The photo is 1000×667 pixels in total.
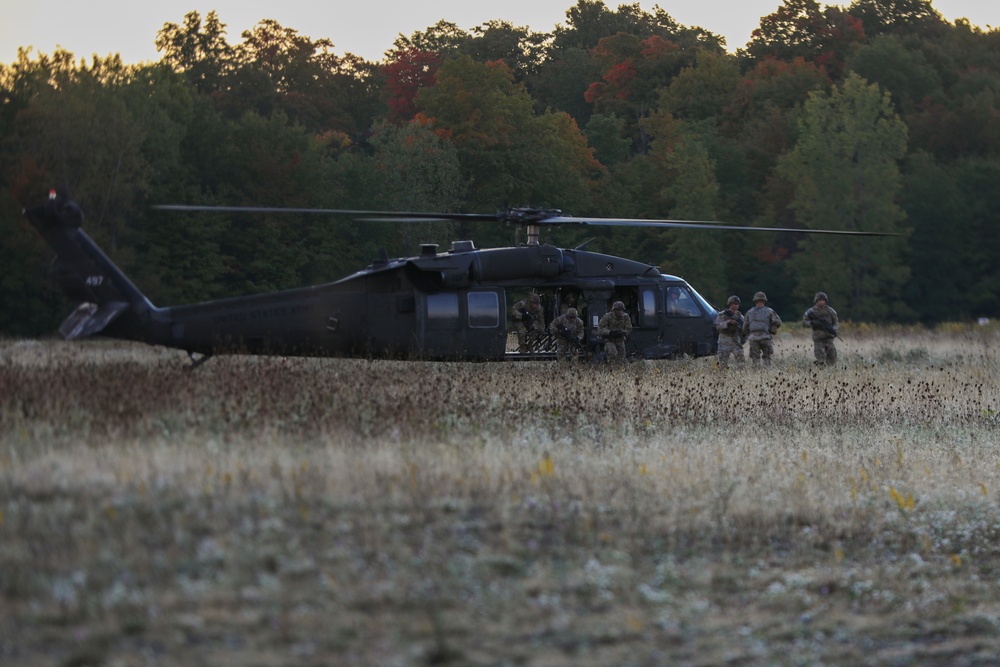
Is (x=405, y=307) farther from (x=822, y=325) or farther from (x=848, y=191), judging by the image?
(x=848, y=191)

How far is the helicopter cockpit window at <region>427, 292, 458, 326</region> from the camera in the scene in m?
21.1

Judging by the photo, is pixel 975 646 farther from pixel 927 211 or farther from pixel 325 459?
pixel 927 211

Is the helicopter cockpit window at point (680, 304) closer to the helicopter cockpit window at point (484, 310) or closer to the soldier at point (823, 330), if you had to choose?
the soldier at point (823, 330)

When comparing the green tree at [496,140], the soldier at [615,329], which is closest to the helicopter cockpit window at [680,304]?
the soldier at [615,329]

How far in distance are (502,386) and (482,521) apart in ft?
27.8

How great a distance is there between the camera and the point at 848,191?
2435 inches

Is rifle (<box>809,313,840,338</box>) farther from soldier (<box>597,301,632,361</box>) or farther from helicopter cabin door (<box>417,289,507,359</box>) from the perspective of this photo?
helicopter cabin door (<box>417,289,507,359</box>)

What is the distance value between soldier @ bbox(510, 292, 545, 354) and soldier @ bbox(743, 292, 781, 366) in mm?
3773

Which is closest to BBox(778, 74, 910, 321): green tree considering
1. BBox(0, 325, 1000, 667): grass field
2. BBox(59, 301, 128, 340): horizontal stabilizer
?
BBox(59, 301, 128, 340): horizontal stabilizer

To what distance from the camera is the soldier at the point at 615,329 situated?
72.3ft

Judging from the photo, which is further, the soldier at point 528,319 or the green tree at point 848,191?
the green tree at point 848,191

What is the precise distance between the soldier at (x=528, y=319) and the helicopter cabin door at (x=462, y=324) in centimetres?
230

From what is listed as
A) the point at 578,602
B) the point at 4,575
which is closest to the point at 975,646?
the point at 578,602

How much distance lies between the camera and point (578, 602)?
8320mm
